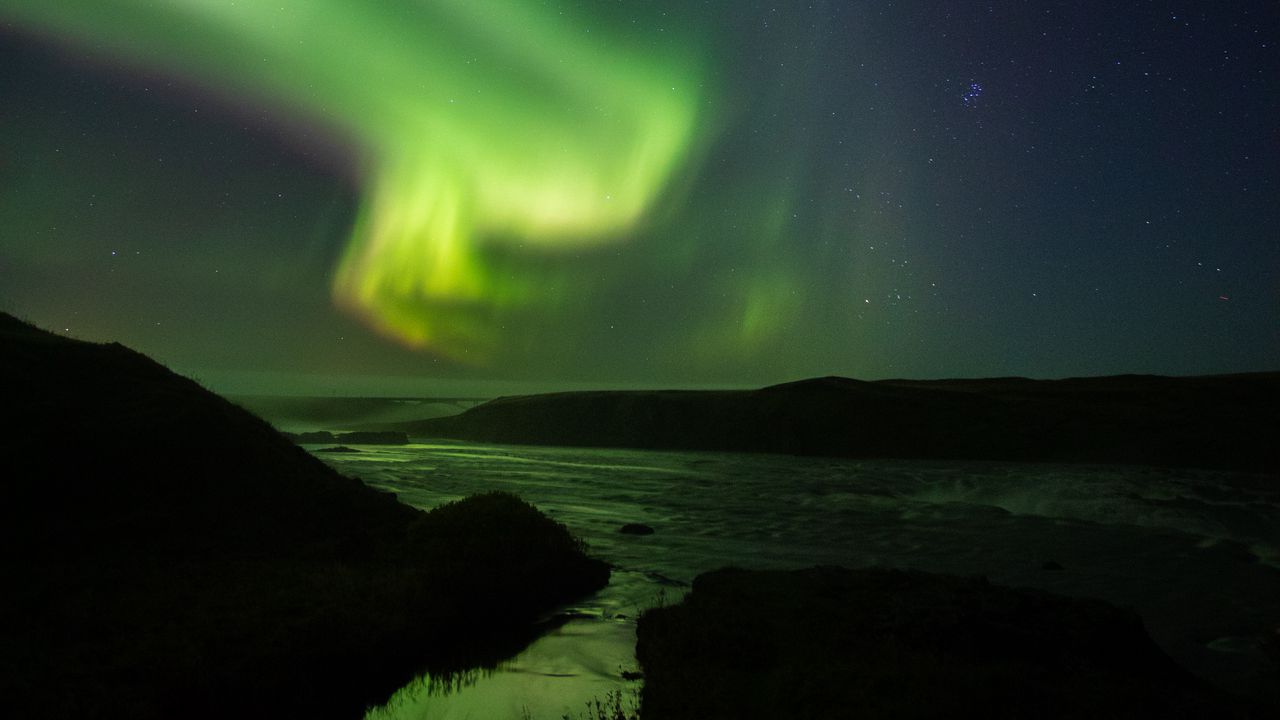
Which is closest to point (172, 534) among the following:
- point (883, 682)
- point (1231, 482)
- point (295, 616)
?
point (295, 616)

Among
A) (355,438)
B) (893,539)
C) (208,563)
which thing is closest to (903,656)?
(208,563)

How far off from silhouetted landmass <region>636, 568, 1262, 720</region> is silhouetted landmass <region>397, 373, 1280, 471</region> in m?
80.6

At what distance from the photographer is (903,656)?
9406 mm

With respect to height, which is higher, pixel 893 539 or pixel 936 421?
pixel 936 421

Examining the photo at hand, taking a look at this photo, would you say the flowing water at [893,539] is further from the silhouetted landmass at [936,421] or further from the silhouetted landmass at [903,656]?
the silhouetted landmass at [936,421]

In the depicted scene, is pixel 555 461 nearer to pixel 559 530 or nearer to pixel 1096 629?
pixel 559 530

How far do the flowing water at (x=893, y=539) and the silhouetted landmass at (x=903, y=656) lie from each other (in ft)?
6.27

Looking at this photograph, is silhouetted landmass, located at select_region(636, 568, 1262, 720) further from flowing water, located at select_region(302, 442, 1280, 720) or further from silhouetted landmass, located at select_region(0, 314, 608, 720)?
silhouetted landmass, located at select_region(0, 314, 608, 720)

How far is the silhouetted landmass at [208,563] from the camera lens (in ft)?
31.9

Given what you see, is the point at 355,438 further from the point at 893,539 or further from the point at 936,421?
the point at 893,539

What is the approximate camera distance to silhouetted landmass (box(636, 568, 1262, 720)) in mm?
7750

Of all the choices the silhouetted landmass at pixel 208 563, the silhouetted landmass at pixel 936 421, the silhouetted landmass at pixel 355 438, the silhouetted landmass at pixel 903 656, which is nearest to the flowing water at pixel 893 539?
the silhouetted landmass at pixel 208 563

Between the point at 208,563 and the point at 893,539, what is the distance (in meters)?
24.6

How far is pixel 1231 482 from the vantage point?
53781 mm
